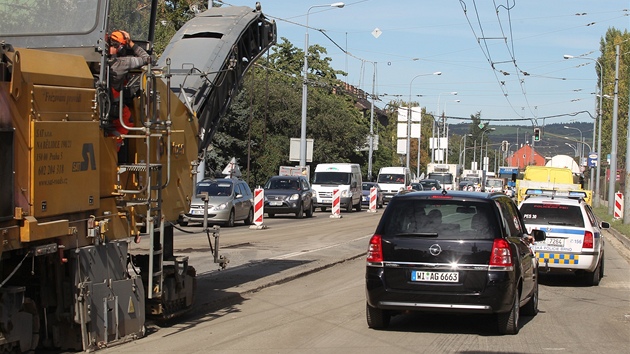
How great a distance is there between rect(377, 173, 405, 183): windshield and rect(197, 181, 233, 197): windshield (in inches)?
A: 1103

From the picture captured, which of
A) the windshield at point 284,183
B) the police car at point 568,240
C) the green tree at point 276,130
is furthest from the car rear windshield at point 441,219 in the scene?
the green tree at point 276,130

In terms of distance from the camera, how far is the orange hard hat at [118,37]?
9258mm

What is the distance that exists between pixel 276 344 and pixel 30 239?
9.48 ft

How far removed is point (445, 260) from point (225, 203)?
67.3 feet

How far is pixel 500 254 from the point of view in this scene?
9.57 m

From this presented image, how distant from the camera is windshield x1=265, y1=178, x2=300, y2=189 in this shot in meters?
38.2

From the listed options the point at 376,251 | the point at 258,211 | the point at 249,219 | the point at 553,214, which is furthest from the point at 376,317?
the point at 249,219

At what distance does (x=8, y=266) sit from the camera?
775 cm

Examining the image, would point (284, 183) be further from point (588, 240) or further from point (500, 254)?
point (500, 254)

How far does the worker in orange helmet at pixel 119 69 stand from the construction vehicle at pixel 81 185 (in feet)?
0.32

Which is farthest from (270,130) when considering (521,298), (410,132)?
(521,298)

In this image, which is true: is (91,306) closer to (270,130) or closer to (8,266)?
(8,266)

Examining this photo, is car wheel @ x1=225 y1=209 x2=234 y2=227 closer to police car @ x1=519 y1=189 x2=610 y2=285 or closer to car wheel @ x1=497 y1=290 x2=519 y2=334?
police car @ x1=519 y1=189 x2=610 y2=285

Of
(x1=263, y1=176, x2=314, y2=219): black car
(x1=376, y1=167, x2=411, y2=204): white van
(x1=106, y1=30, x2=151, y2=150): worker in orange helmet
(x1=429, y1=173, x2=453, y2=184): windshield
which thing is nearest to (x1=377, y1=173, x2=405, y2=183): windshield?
(x1=376, y1=167, x2=411, y2=204): white van
